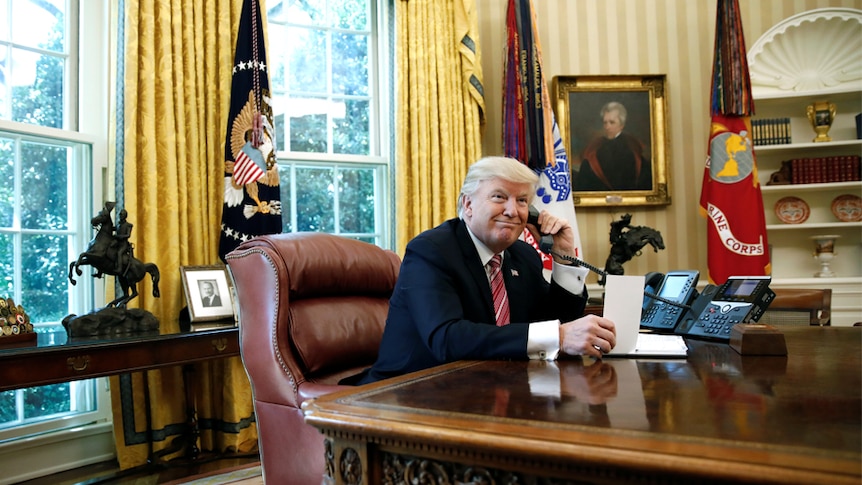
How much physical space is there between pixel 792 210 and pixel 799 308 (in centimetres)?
218

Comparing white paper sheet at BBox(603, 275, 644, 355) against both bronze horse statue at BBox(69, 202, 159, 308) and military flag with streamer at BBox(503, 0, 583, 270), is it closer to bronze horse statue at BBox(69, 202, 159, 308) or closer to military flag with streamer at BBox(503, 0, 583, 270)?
bronze horse statue at BBox(69, 202, 159, 308)

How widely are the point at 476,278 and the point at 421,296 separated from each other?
0.21 meters

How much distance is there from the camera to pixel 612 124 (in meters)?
4.71

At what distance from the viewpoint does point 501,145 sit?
475cm

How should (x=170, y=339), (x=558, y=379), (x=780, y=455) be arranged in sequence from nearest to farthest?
(x=780, y=455), (x=558, y=379), (x=170, y=339)

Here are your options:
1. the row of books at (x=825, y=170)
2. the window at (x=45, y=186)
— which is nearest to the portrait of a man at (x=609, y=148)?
the row of books at (x=825, y=170)

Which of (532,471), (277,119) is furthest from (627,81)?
(532,471)

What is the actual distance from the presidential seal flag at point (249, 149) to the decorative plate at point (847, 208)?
3.72 metres

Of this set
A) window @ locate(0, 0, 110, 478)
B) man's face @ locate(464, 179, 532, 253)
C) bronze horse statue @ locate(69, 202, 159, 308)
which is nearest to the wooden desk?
man's face @ locate(464, 179, 532, 253)

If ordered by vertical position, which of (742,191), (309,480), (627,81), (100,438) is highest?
(627,81)

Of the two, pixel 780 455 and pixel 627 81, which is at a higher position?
pixel 627 81

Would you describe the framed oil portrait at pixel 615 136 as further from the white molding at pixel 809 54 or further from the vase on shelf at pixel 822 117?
the vase on shelf at pixel 822 117

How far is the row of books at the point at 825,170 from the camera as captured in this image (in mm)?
4305

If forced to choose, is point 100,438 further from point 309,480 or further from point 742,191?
point 742,191
